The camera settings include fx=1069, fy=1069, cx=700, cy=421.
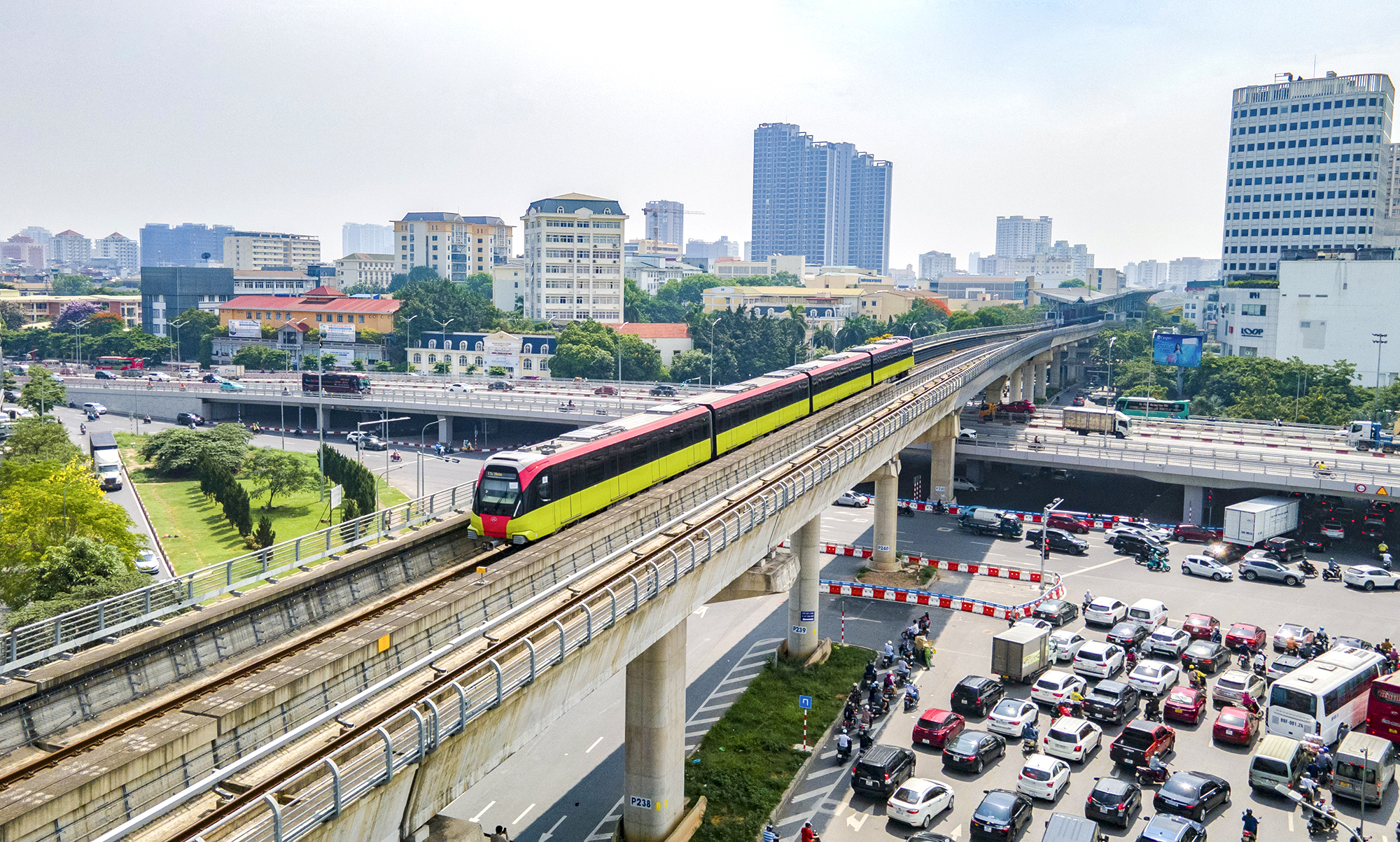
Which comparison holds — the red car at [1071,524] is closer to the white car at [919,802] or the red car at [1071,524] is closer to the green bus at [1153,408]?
the white car at [919,802]

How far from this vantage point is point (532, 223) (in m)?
157

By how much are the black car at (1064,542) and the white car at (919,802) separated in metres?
29.7

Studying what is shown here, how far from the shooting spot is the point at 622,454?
3241 centimetres

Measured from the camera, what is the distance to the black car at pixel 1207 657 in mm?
37375

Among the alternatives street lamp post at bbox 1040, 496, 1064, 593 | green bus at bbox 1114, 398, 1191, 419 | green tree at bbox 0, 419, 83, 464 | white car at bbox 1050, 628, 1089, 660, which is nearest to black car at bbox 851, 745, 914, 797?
white car at bbox 1050, 628, 1089, 660

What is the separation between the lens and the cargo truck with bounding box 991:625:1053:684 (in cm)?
3581

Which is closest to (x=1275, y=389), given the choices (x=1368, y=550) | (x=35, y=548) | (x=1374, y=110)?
(x=1368, y=550)

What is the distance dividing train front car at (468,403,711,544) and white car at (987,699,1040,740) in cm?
1279

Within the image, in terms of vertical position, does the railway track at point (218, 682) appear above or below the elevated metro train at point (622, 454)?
below

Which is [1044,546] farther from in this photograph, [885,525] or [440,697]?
[440,697]

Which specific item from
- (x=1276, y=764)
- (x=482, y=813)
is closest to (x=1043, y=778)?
(x=1276, y=764)

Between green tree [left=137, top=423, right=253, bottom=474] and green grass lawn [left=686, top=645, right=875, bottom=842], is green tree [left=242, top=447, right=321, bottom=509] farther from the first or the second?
green grass lawn [left=686, top=645, right=875, bottom=842]

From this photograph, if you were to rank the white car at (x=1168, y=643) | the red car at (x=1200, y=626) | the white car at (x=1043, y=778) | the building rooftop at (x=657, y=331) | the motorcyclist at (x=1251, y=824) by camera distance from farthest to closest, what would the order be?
the building rooftop at (x=657, y=331), the red car at (x=1200, y=626), the white car at (x=1168, y=643), the white car at (x=1043, y=778), the motorcyclist at (x=1251, y=824)

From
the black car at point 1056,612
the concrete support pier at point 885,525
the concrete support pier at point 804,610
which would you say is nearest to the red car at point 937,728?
the concrete support pier at point 804,610
